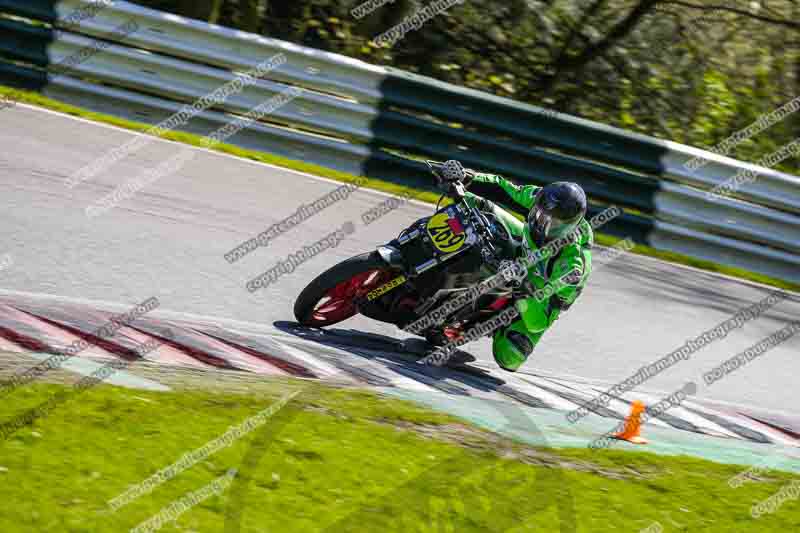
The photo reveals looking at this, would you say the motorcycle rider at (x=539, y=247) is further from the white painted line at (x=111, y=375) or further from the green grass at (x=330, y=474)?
the white painted line at (x=111, y=375)

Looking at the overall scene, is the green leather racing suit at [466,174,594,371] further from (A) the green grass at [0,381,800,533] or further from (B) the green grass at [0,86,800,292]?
(B) the green grass at [0,86,800,292]

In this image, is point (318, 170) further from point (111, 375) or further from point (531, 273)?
point (111, 375)

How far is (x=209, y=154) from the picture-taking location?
10719 mm

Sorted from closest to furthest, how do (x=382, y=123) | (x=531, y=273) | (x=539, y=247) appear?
(x=539, y=247), (x=531, y=273), (x=382, y=123)

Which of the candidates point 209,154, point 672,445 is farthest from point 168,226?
point 672,445

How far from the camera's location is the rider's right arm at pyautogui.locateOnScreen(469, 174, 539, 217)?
7.34 m

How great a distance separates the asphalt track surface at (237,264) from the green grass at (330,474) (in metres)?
1.63

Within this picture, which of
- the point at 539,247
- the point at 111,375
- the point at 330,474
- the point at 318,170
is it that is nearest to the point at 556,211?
the point at 539,247

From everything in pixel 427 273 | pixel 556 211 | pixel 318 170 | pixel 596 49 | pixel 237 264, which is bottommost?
pixel 318 170

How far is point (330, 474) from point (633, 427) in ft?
7.95

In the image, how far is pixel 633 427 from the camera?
21.6 feet

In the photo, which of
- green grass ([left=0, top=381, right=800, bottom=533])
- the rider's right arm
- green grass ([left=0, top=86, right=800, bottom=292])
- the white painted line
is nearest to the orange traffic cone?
green grass ([left=0, top=381, right=800, bottom=533])

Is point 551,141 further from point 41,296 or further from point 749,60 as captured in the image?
point 41,296

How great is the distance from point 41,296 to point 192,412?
1.67m
